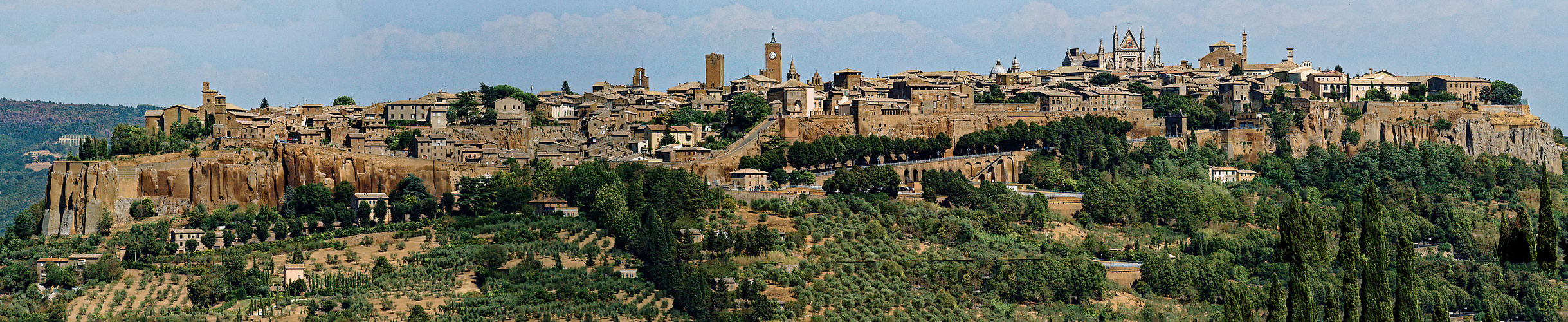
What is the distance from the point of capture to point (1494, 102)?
72.1 meters

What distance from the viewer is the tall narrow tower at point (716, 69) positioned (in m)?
75.2

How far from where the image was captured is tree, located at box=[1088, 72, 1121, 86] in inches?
2899

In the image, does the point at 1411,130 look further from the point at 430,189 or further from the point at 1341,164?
the point at 430,189

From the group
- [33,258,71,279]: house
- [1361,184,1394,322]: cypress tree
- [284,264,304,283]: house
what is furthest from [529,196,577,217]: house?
[1361,184,1394,322]: cypress tree

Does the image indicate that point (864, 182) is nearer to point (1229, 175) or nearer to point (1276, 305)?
point (1229, 175)

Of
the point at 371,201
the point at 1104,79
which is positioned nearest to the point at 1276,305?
the point at 371,201

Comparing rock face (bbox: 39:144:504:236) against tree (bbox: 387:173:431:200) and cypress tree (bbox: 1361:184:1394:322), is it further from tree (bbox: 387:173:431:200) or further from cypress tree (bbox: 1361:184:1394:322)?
cypress tree (bbox: 1361:184:1394:322)

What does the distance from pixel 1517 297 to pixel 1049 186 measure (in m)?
14.5

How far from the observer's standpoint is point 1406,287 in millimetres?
A: 26406

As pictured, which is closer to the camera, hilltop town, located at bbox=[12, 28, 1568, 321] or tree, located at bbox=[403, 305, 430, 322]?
tree, located at bbox=[403, 305, 430, 322]

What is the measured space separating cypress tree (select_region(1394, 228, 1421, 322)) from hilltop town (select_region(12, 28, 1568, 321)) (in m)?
3.28

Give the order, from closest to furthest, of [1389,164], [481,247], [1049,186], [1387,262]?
[1387,262] < [481,247] < [1049,186] < [1389,164]

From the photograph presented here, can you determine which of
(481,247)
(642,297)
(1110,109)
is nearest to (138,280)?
(481,247)

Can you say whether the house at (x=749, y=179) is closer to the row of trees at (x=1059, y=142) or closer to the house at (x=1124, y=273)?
the row of trees at (x=1059, y=142)
